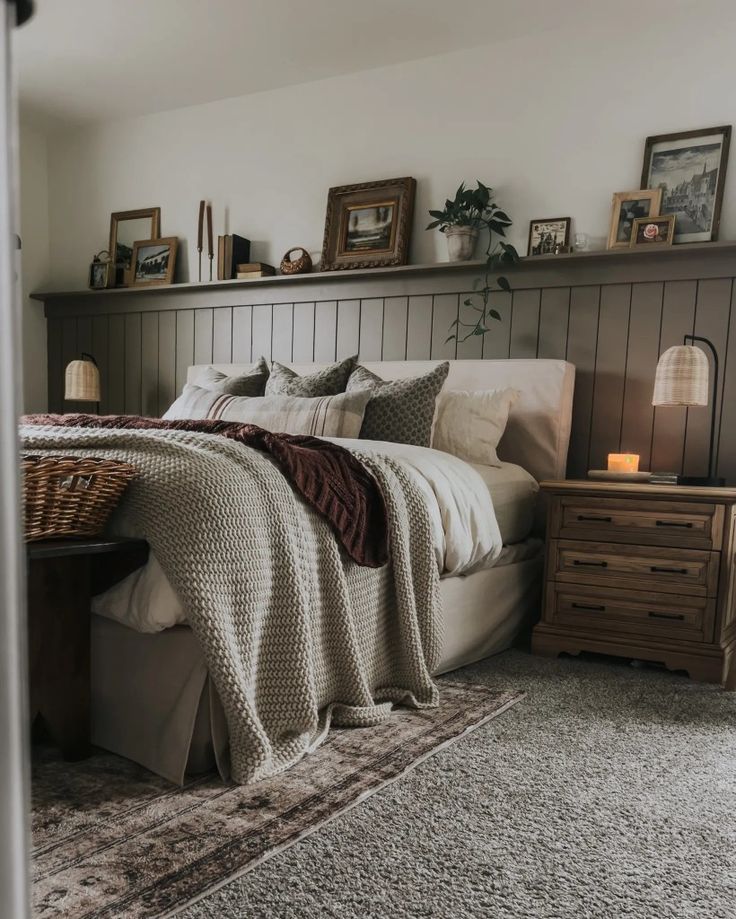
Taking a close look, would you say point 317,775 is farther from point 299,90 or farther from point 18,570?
point 299,90

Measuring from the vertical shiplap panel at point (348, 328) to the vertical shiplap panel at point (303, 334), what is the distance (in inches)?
6.3

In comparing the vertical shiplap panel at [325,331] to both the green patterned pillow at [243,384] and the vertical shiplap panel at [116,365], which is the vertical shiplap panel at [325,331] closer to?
the green patterned pillow at [243,384]

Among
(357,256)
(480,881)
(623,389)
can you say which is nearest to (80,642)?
(480,881)

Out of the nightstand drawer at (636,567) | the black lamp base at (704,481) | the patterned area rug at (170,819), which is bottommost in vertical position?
the patterned area rug at (170,819)

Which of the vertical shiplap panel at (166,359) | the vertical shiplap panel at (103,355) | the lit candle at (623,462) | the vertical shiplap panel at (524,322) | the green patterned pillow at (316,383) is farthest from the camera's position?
the vertical shiplap panel at (103,355)

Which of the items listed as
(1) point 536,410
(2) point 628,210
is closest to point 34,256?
(1) point 536,410

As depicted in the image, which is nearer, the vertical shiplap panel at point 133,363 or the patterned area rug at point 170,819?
the patterned area rug at point 170,819

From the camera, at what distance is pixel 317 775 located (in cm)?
177

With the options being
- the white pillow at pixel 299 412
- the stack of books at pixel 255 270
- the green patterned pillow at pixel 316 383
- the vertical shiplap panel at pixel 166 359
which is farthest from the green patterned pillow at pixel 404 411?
the vertical shiplap panel at pixel 166 359

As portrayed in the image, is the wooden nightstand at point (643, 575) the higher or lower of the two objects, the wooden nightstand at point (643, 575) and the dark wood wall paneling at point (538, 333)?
the lower

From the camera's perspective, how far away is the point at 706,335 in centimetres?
329

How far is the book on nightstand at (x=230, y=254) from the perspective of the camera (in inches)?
173

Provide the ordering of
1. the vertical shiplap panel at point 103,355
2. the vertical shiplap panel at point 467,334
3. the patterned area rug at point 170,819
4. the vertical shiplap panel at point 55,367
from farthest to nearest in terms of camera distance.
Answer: the vertical shiplap panel at point 55,367 < the vertical shiplap panel at point 103,355 < the vertical shiplap panel at point 467,334 < the patterned area rug at point 170,819

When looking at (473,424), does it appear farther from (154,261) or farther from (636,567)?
(154,261)
